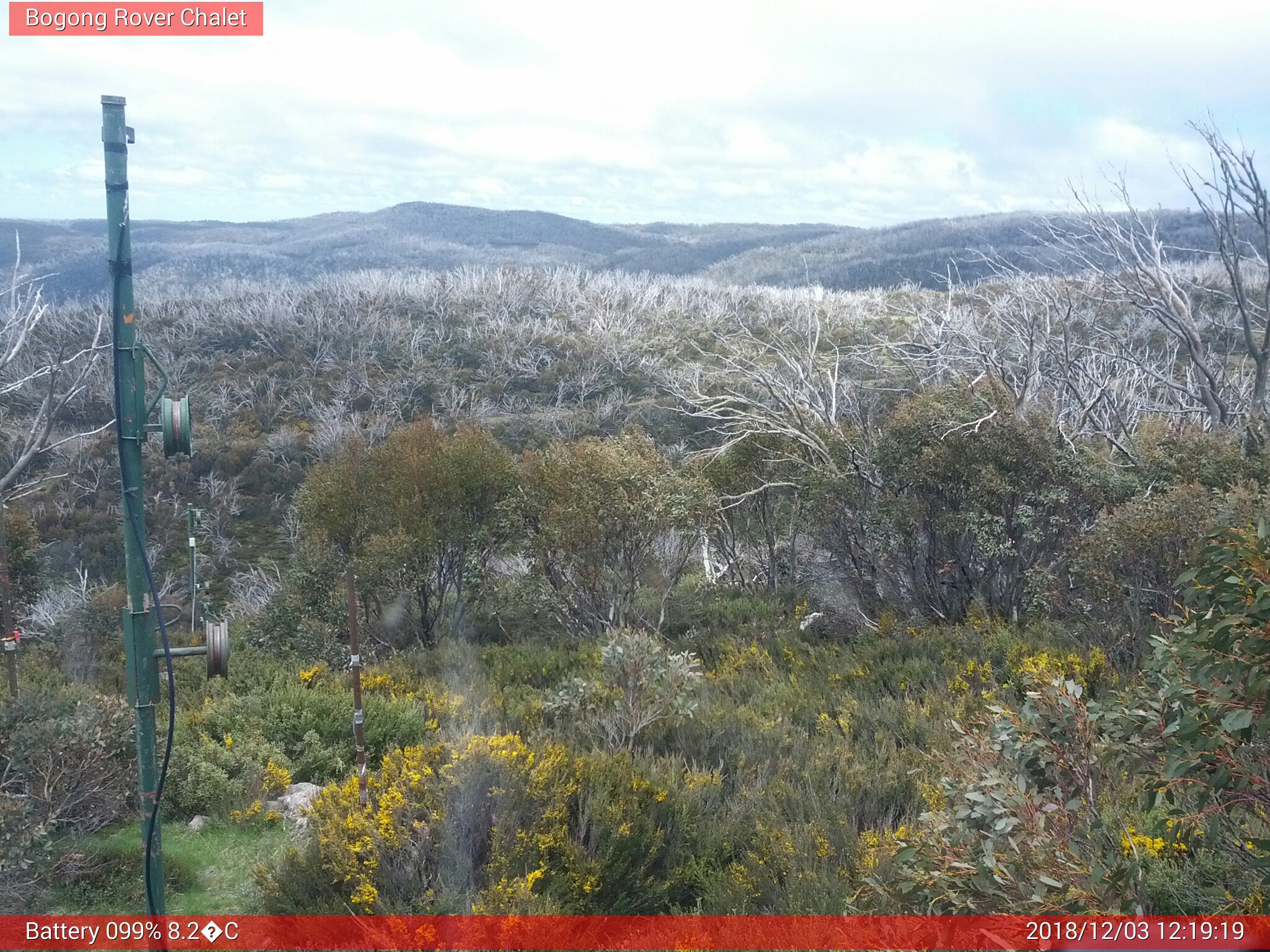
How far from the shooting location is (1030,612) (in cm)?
941

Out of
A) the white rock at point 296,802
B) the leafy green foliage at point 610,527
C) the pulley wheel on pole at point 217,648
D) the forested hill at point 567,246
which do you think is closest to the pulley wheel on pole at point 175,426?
the pulley wheel on pole at point 217,648

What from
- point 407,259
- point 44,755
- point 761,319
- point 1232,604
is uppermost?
point 407,259

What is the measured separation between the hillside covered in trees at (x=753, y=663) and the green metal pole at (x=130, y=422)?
1.44m

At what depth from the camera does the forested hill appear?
1935 inches

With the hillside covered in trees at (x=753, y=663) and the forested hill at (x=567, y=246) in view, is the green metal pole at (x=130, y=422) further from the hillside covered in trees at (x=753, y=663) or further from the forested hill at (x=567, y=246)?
the forested hill at (x=567, y=246)

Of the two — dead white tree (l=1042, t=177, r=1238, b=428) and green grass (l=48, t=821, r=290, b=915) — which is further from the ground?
dead white tree (l=1042, t=177, r=1238, b=428)

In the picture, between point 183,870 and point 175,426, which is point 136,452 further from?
point 183,870

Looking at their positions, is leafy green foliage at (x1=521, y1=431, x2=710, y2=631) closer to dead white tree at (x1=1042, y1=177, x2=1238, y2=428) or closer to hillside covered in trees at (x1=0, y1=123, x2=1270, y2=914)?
hillside covered in trees at (x1=0, y1=123, x2=1270, y2=914)

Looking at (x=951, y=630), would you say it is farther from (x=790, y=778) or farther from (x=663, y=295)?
(x=663, y=295)

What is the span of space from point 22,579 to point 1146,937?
580 inches

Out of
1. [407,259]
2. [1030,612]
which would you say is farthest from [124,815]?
[407,259]

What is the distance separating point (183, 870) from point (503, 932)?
7.24 feet

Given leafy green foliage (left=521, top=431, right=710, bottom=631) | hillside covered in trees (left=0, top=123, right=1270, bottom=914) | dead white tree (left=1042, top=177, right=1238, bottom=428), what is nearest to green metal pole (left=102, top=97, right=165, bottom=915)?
hillside covered in trees (left=0, top=123, right=1270, bottom=914)

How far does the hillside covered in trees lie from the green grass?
0.09 ft
